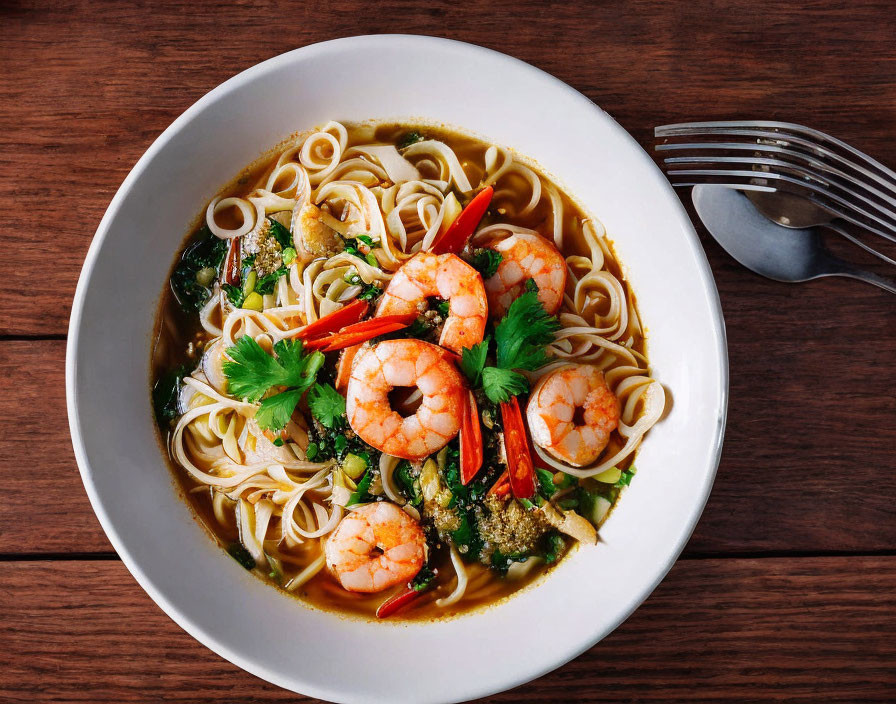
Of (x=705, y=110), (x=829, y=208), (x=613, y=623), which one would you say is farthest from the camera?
(x=705, y=110)

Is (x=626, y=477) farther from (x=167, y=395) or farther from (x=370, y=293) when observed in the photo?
(x=167, y=395)

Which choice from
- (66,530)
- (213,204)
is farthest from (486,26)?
(66,530)

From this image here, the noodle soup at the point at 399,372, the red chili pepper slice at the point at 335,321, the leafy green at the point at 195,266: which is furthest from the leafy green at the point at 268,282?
the red chili pepper slice at the point at 335,321

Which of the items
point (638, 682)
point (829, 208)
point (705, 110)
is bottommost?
point (638, 682)

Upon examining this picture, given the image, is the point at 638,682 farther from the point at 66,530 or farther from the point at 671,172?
the point at 66,530

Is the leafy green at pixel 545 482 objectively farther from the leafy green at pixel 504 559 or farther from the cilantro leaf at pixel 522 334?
the cilantro leaf at pixel 522 334

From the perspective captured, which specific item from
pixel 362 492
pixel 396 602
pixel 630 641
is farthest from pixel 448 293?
pixel 630 641
